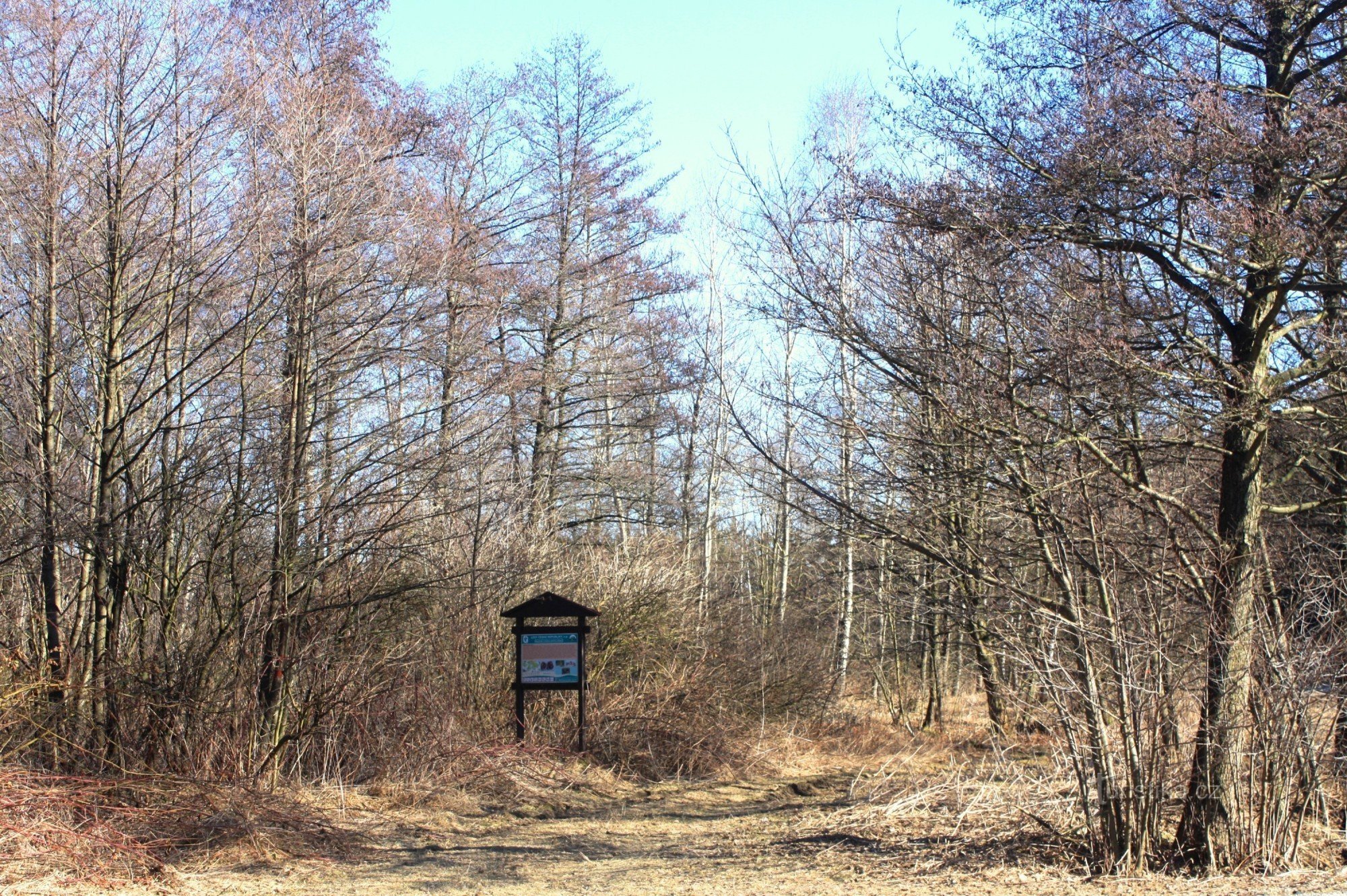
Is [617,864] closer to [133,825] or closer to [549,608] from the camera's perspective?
[133,825]

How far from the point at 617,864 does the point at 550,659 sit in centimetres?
414

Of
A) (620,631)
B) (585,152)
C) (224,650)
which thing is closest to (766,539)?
(585,152)

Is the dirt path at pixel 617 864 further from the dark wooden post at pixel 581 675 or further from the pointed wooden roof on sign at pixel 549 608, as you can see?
the pointed wooden roof on sign at pixel 549 608

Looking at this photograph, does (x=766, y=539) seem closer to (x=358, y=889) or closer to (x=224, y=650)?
(x=224, y=650)

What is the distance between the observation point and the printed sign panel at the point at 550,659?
10930 millimetres

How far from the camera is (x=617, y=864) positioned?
6.98m

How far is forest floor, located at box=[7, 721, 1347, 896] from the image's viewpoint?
586 centimetres

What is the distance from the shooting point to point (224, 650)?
8.29m

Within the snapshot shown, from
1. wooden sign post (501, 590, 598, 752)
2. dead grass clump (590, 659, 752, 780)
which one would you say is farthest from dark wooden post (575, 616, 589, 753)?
dead grass clump (590, 659, 752, 780)

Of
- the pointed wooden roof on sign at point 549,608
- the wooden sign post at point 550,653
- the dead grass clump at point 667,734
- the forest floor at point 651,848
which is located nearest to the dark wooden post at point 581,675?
the wooden sign post at point 550,653

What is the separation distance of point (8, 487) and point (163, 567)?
1.25m

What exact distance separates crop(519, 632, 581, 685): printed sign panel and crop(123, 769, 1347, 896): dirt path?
1584mm

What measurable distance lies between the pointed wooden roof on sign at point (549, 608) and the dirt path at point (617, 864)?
6.50 ft

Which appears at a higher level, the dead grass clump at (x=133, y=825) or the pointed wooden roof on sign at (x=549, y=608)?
the pointed wooden roof on sign at (x=549, y=608)
